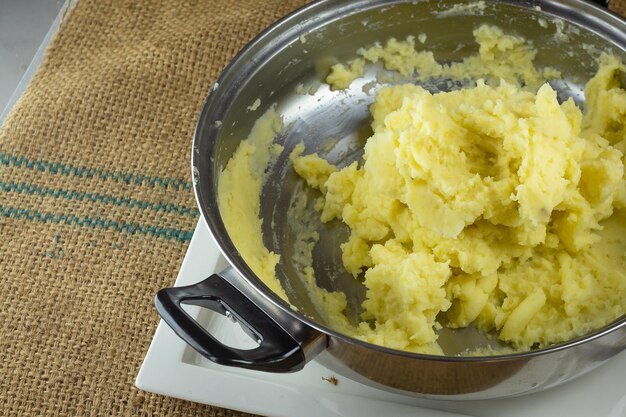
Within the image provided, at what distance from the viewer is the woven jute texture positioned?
4.89ft

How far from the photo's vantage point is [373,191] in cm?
149

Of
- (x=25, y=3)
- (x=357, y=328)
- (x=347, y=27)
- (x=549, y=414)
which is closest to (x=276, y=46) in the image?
(x=347, y=27)

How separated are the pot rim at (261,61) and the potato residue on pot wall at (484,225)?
0.34 ft

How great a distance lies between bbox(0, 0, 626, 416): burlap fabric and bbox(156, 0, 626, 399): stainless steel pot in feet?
0.94

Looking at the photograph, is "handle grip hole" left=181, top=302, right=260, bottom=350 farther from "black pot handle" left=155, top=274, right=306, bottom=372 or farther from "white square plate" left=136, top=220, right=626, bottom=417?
"black pot handle" left=155, top=274, right=306, bottom=372

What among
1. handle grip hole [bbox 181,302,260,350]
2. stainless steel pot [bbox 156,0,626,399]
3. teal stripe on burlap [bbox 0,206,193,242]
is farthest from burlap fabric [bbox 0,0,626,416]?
stainless steel pot [bbox 156,0,626,399]

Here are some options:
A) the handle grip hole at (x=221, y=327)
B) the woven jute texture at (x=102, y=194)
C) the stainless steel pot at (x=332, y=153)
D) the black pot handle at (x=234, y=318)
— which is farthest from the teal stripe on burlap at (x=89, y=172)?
the black pot handle at (x=234, y=318)

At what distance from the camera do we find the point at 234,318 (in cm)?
120

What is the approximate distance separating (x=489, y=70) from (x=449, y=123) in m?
0.42

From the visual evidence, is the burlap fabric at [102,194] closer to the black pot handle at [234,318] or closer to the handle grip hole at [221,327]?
the handle grip hole at [221,327]

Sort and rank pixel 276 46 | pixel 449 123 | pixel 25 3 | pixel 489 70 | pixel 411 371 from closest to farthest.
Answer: pixel 411 371, pixel 449 123, pixel 276 46, pixel 489 70, pixel 25 3

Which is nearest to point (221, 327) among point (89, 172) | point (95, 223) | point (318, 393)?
point (318, 393)

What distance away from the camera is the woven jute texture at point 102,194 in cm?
149

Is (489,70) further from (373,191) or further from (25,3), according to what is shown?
(25,3)
